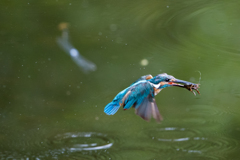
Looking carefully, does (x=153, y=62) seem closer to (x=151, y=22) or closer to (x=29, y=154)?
(x=151, y=22)

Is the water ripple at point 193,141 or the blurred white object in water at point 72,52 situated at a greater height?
the blurred white object in water at point 72,52

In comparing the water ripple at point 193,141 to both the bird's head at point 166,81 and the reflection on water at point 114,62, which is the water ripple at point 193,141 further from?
the bird's head at point 166,81

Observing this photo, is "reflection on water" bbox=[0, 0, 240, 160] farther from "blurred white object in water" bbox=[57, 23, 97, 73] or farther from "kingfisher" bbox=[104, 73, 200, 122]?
"kingfisher" bbox=[104, 73, 200, 122]

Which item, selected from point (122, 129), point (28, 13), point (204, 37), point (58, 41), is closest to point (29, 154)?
point (122, 129)

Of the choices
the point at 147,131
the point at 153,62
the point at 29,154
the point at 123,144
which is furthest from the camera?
the point at 153,62

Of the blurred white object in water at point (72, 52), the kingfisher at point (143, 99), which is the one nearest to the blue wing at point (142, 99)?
the kingfisher at point (143, 99)

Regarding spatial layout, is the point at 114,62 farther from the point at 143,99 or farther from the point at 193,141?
the point at 143,99

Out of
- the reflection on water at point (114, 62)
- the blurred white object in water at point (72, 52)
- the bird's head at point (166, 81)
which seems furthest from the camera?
the blurred white object in water at point (72, 52)

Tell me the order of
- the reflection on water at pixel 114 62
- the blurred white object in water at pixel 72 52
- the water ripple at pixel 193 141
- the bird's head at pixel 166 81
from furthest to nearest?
the blurred white object in water at pixel 72 52 < the reflection on water at pixel 114 62 < the water ripple at pixel 193 141 < the bird's head at pixel 166 81
